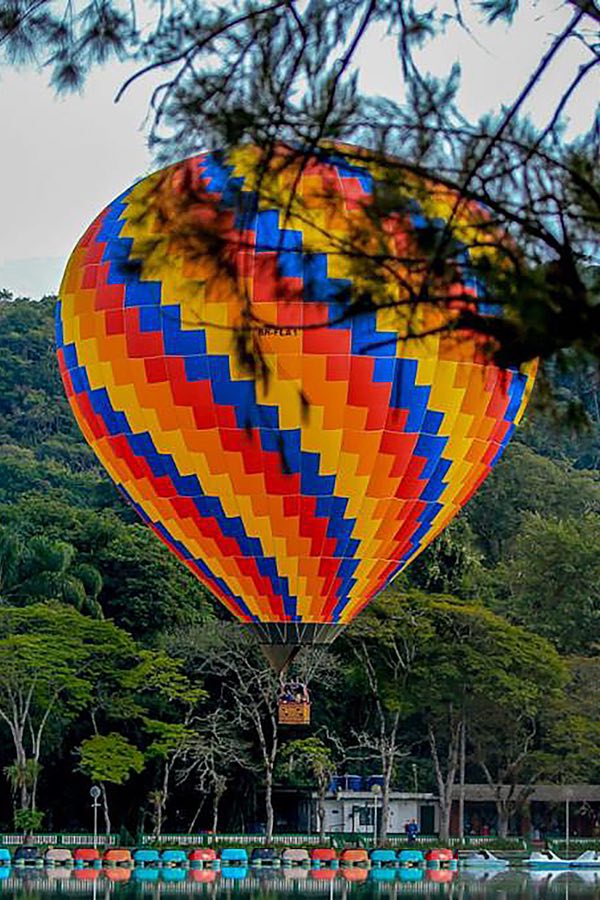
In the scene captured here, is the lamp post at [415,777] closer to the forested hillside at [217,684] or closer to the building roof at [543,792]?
the forested hillside at [217,684]

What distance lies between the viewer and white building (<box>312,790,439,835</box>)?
38.5 meters

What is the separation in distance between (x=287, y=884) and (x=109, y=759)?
14.8ft

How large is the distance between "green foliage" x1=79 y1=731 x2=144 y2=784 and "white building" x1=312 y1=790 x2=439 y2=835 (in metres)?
5.81

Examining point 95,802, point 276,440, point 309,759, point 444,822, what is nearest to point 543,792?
point 444,822

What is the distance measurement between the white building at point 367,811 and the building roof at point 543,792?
0.72m

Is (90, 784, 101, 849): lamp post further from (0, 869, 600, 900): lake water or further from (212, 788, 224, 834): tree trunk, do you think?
(212, 788, 224, 834): tree trunk

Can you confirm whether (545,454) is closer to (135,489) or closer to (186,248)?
(135,489)

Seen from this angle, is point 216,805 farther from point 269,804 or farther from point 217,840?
point 269,804

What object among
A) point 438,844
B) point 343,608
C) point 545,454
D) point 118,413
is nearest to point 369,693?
point 438,844

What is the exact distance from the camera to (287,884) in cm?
2981

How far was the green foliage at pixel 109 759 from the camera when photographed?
32.8 m

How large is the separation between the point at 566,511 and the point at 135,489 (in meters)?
32.3

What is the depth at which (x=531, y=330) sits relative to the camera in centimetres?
560

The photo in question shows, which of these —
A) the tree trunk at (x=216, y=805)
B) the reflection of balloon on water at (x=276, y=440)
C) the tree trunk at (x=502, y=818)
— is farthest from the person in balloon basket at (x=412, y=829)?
Result: the reflection of balloon on water at (x=276, y=440)
